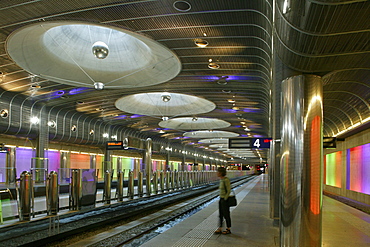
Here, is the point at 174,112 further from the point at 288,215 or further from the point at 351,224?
the point at 288,215

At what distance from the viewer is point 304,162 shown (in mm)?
5441

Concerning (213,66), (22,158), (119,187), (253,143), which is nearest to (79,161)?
(22,158)

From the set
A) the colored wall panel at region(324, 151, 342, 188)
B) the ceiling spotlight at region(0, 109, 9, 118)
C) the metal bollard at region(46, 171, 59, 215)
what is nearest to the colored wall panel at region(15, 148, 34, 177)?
the ceiling spotlight at region(0, 109, 9, 118)

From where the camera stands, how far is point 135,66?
1783 cm

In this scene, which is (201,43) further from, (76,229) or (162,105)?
(162,105)

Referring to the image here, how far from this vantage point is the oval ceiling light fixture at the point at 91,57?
1466cm

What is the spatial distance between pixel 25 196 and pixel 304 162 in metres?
6.88

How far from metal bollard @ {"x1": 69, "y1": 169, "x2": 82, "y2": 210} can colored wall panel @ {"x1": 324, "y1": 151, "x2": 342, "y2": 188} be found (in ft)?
55.2

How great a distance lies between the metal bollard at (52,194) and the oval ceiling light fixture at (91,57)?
5592 mm

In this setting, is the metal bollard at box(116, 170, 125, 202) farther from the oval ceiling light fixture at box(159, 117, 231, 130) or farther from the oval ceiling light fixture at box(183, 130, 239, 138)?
the oval ceiling light fixture at box(183, 130, 239, 138)

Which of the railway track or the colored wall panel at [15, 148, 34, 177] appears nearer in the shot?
the railway track

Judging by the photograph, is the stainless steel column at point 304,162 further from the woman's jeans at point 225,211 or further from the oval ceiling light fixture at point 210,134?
the oval ceiling light fixture at point 210,134

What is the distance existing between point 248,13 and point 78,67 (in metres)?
10.5

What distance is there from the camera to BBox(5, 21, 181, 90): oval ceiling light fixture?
14.7m
